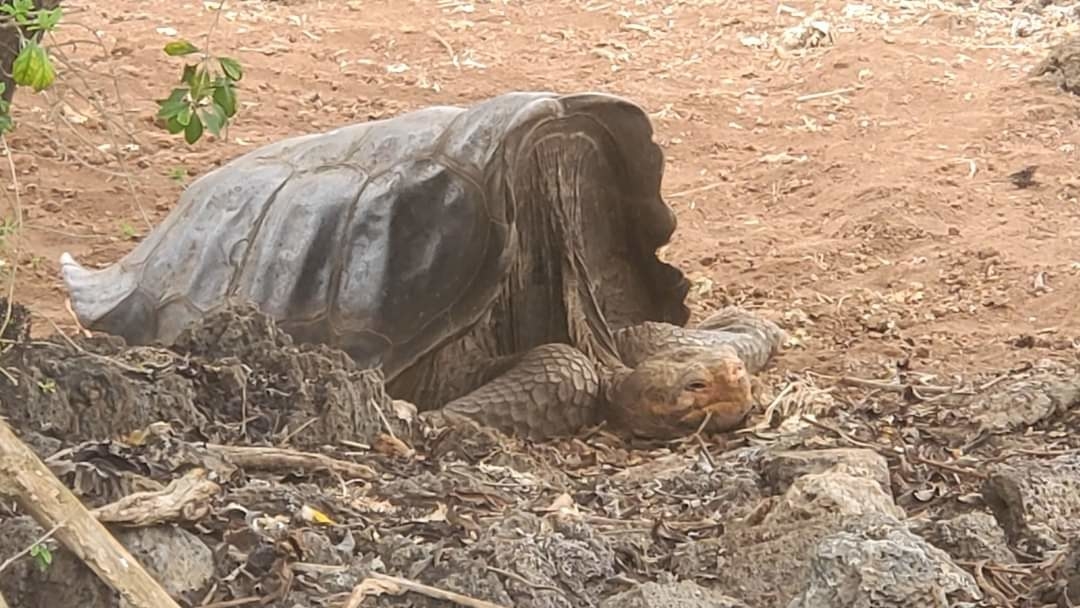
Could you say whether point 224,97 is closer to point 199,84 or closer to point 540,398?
point 199,84

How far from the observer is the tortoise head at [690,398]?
12.6 feet

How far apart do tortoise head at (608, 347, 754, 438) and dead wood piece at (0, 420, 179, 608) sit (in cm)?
237

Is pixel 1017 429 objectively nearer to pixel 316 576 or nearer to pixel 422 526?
pixel 422 526

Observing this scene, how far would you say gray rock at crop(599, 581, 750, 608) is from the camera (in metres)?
1.77

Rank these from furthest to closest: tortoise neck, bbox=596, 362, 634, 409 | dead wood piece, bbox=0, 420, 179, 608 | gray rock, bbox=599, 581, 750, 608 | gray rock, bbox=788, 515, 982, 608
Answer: tortoise neck, bbox=596, 362, 634, 409
gray rock, bbox=599, 581, 750, 608
gray rock, bbox=788, 515, 982, 608
dead wood piece, bbox=0, 420, 179, 608

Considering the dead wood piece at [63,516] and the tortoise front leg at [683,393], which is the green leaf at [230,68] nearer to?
the dead wood piece at [63,516]

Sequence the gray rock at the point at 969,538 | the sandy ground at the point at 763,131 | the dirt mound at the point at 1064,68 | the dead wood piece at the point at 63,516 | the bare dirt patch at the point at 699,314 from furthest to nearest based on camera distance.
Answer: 1. the dirt mound at the point at 1064,68
2. the sandy ground at the point at 763,131
3. the gray rock at the point at 969,538
4. the bare dirt patch at the point at 699,314
5. the dead wood piece at the point at 63,516

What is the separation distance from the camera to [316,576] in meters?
1.83

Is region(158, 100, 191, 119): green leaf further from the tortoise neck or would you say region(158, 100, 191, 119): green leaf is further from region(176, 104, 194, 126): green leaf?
the tortoise neck

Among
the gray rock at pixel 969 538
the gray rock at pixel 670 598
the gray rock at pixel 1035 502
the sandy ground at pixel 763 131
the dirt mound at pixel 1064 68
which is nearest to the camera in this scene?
the gray rock at pixel 670 598

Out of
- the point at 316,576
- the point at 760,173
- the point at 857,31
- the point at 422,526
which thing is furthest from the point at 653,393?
the point at 857,31

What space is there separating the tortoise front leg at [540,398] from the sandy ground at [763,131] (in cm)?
84

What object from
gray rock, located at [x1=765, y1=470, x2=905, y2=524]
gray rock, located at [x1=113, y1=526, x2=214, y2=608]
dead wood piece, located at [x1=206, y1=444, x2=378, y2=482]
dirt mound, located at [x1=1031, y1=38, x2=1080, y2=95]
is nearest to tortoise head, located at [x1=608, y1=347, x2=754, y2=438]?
dead wood piece, located at [x1=206, y1=444, x2=378, y2=482]

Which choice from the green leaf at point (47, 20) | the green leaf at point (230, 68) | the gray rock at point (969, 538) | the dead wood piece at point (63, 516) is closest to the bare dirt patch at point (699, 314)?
the gray rock at point (969, 538)
